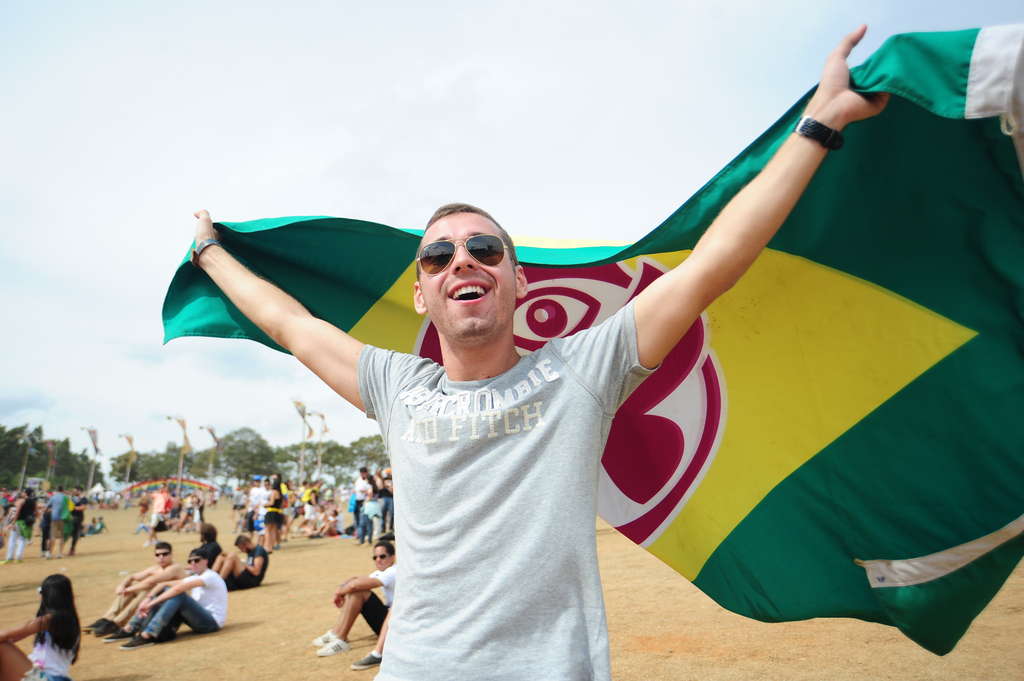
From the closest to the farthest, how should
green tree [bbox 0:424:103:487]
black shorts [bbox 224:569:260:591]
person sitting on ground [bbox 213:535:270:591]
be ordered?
person sitting on ground [bbox 213:535:270:591], black shorts [bbox 224:569:260:591], green tree [bbox 0:424:103:487]

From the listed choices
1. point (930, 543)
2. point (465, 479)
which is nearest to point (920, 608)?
point (930, 543)

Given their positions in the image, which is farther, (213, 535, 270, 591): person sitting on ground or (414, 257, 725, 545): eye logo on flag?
(213, 535, 270, 591): person sitting on ground

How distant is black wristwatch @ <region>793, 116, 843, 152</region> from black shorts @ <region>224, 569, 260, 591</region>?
37.6 feet

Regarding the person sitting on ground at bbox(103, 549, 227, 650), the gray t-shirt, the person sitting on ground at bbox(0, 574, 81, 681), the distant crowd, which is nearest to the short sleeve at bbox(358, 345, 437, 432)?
the gray t-shirt

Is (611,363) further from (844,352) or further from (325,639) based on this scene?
(325,639)

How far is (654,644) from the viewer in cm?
618

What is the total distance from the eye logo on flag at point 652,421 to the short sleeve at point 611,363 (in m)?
1.25

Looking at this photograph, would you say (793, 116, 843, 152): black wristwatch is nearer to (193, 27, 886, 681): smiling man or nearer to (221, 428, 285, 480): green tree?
(193, 27, 886, 681): smiling man

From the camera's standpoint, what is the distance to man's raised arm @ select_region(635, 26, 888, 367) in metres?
1.82

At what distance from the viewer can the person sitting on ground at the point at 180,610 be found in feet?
26.7

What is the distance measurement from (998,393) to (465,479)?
82.5 inches

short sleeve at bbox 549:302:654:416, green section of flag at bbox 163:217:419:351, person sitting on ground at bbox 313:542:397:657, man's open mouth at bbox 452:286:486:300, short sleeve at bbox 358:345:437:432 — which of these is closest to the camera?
short sleeve at bbox 549:302:654:416

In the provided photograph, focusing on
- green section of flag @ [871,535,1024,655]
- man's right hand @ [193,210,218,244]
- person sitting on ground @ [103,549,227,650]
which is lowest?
person sitting on ground @ [103,549,227,650]

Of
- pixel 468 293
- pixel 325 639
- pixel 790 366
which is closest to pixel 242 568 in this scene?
pixel 325 639
